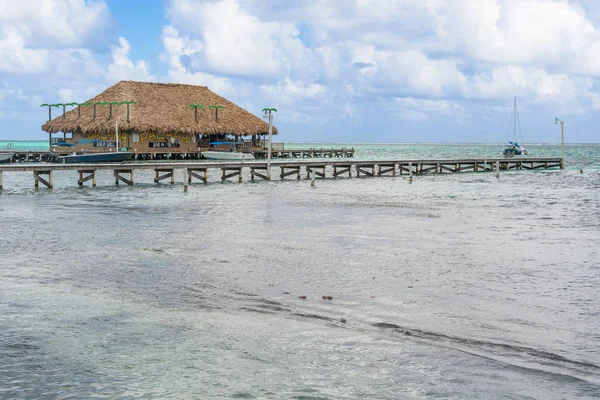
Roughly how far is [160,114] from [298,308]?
59403mm

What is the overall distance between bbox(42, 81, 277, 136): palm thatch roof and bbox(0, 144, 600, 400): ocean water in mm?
43513

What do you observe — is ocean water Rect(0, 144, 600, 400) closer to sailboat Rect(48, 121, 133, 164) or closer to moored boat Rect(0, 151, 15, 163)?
sailboat Rect(48, 121, 133, 164)

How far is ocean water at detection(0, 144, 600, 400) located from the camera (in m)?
7.09

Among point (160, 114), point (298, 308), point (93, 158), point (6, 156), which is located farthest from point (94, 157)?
point (298, 308)

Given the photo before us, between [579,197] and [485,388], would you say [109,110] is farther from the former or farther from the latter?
[485,388]

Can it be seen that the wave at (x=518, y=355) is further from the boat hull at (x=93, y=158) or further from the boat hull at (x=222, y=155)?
the boat hull at (x=222, y=155)

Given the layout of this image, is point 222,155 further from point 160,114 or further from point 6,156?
point 6,156

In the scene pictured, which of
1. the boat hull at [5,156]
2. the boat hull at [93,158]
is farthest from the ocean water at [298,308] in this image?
the boat hull at [5,156]

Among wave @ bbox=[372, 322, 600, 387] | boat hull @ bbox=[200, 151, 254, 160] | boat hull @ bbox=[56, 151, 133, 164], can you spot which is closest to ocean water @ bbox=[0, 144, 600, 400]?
wave @ bbox=[372, 322, 600, 387]

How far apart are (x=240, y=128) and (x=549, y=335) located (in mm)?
63551

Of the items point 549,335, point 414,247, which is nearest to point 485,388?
point 549,335

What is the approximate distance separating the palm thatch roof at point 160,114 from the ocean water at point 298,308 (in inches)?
1713

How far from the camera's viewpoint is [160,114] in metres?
67.0

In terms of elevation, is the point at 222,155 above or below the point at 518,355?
above
